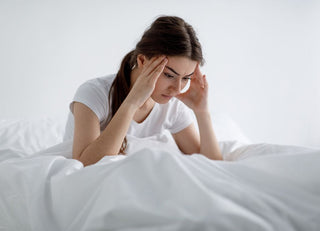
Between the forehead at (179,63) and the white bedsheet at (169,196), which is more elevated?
the forehead at (179,63)

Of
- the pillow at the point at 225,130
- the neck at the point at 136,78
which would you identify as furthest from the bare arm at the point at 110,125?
the pillow at the point at 225,130

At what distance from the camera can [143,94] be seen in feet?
3.48

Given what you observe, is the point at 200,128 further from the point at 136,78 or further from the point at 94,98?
the point at 94,98

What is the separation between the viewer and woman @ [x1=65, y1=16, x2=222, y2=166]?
39.0 inches

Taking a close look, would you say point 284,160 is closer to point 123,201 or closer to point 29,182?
point 123,201

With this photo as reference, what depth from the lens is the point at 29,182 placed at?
2.10ft

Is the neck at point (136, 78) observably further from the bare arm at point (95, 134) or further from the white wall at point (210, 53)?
the white wall at point (210, 53)

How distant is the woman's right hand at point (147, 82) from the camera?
1.05 metres

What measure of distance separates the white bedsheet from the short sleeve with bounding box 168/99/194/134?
0.76m

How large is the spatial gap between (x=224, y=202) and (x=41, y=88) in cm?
213

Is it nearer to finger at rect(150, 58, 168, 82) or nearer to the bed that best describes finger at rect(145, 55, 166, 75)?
finger at rect(150, 58, 168, 82)

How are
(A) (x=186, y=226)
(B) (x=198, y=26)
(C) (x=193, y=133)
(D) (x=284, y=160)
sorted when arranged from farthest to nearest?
(B) (x=198, y=26) < (C) (x=193, y=133) < (D) (x=284, y=160) < (A) (x=186, y=226)

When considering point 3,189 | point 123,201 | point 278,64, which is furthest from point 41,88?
point 278,64

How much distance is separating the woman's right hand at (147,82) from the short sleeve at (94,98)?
12cm
